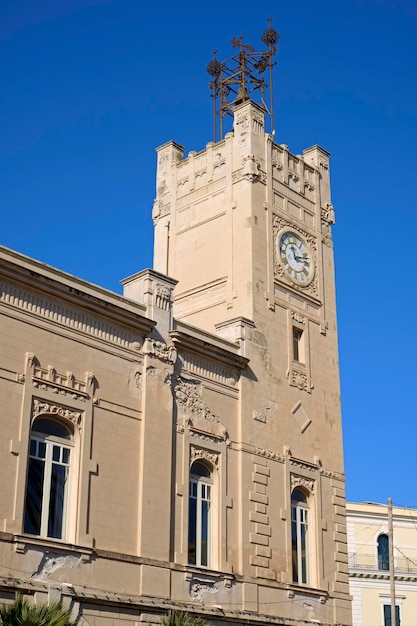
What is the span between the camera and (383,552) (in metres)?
54.0

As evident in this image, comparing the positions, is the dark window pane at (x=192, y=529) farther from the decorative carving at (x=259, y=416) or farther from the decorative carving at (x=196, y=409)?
the decorative carving at (x=259, y=416)

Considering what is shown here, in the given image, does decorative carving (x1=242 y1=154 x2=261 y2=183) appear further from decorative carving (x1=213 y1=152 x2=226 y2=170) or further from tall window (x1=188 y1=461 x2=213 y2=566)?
tall window (x1=188 y1=461 x2=213 y2=566)

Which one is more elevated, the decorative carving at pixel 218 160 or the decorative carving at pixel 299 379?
the decorative carving at pixel 218 160

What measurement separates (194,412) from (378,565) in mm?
30821

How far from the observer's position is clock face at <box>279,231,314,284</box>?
32.4 meters

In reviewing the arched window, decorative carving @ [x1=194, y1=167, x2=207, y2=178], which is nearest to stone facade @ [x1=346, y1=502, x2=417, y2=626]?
the arched window

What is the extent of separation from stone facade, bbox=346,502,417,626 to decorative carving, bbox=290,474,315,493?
23.7m

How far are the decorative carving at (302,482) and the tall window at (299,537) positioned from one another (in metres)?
0.27

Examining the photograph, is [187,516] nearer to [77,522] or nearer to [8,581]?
[77,522]

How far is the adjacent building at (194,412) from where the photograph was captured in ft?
73.2

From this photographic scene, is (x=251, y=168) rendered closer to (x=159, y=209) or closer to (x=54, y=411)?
(x=159, y=209)

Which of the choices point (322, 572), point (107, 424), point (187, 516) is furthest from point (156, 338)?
point (322, 572)

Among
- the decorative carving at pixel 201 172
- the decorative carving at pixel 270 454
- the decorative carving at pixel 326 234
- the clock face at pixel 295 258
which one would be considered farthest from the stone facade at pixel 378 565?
the decorative carving at pixel 201 172

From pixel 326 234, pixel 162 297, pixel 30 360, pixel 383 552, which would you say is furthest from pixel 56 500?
pixel 383 552
